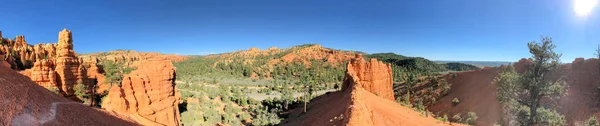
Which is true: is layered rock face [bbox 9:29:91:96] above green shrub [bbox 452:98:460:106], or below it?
above

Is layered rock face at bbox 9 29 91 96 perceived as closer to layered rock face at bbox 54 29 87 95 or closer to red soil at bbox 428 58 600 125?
layered rock face at bbox 54 29 87 95

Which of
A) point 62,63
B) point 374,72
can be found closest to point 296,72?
point 374,72

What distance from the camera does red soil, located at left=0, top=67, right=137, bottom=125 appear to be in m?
6.37

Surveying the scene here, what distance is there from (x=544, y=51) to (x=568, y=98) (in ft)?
63.7

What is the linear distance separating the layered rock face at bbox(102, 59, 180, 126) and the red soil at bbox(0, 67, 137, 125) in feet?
44.3

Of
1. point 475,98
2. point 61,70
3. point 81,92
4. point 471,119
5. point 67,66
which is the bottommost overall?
point 471,119

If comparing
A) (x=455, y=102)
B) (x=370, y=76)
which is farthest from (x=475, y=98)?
(x=370, y=76)

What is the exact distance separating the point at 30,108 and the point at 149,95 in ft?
62.0

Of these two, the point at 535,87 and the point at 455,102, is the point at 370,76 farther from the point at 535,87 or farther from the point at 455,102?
the point at 535,87

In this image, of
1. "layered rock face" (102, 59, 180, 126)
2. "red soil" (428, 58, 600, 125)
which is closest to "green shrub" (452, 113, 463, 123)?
"red soil" (428, 58, 600, 125)

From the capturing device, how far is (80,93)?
34062 millimetres

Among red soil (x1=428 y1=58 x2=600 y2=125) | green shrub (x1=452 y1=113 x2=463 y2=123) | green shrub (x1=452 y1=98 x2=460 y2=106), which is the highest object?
red soil (x1=428 y1=58 x2=600 y2=125)

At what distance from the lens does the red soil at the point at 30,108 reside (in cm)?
637

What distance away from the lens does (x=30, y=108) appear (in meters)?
7.16
